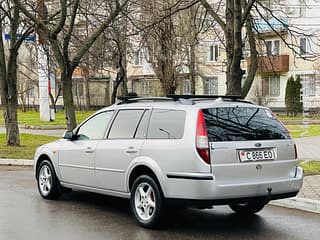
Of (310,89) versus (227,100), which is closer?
(227,100)

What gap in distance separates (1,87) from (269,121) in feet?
47.3

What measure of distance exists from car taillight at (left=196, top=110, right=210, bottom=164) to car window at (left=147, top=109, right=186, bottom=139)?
26 centimetres

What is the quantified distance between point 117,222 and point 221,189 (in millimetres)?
1795

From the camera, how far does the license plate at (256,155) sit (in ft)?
23.1

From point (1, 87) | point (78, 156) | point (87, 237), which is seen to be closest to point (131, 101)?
point (78, 156)

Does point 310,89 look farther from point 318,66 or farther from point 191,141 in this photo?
point 191,141

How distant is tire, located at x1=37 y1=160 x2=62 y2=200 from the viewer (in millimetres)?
9586

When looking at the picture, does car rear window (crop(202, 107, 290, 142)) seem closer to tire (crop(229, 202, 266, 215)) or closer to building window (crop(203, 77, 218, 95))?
tire (crop(229, 202, 266, 215))

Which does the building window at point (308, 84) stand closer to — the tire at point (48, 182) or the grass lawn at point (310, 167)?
the grass lawn at point (310, 167)

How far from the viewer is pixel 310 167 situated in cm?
1301

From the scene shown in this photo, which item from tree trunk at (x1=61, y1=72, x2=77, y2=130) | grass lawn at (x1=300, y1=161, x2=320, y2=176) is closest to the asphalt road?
grass lawn at (x1=300, y1=161, x2=320, y2=176)

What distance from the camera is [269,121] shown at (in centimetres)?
764

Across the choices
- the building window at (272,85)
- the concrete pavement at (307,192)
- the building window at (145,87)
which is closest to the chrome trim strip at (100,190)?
the concrete pavement at (307,192)

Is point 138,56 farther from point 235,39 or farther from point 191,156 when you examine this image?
point 191,156
